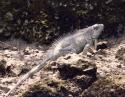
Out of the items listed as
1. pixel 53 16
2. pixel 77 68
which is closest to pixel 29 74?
pixel 77 68

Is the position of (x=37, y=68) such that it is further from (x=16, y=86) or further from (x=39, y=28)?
(x=39, y=28)

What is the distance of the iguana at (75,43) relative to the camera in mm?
8047

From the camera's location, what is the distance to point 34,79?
7.28m

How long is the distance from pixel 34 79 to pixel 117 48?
234 cm

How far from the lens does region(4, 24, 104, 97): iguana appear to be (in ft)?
26.4

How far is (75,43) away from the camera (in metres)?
8.59

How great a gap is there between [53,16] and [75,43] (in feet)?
4.29

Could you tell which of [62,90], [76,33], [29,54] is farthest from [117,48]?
[62,90]

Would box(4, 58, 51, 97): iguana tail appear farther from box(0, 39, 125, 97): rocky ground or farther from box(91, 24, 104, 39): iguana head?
box(91, 24, 104, 39): iguana head

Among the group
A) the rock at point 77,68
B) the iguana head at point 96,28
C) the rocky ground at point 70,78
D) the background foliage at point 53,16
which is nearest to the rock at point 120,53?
the rocky ground at point 70,78

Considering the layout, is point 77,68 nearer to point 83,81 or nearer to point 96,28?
point 83,81

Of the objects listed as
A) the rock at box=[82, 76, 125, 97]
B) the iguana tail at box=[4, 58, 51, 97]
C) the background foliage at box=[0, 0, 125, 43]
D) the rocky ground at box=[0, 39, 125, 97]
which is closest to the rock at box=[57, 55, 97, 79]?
the rocky ground at box=[0, 39, 125, 97]

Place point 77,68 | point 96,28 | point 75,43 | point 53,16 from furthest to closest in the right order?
point 53,16, point 96,28, point 75,43, point 77,68

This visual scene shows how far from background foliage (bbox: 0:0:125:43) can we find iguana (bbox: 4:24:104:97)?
0.65m
